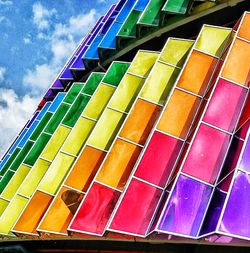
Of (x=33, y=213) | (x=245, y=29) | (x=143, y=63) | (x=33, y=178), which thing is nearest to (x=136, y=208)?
(x=33, y=213)

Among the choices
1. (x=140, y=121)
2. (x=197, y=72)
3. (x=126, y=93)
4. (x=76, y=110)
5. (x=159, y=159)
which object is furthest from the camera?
(x=76, y=110)

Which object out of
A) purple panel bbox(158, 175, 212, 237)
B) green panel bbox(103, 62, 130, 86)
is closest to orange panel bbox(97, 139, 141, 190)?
purple panel bbox(158, 175, 212, 237)

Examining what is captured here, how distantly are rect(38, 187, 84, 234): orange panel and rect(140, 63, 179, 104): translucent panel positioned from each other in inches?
216

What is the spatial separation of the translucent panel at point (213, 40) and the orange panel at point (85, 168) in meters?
6.68

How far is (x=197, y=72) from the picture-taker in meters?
18.2

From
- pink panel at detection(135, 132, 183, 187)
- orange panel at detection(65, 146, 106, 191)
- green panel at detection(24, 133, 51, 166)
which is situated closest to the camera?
pink panel at detection(135, 132, 183, 187)

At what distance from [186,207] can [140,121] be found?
6.12 meters

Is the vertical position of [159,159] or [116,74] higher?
[116,74]

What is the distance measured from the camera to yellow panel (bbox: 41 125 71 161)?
80.3 feet

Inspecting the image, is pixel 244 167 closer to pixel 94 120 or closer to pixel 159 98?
pixel 159 98

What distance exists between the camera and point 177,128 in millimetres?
16719

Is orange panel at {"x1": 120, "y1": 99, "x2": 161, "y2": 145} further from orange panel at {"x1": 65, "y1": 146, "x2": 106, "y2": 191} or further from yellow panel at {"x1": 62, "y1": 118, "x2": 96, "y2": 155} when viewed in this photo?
yellow panel at {"x1": 62, "y1": 118, "x2": 96, "y2": 155}

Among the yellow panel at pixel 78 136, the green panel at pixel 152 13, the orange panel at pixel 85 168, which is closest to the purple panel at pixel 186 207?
the orange panel at pixel 85 168

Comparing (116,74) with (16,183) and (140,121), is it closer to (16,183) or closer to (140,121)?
(140,121)
